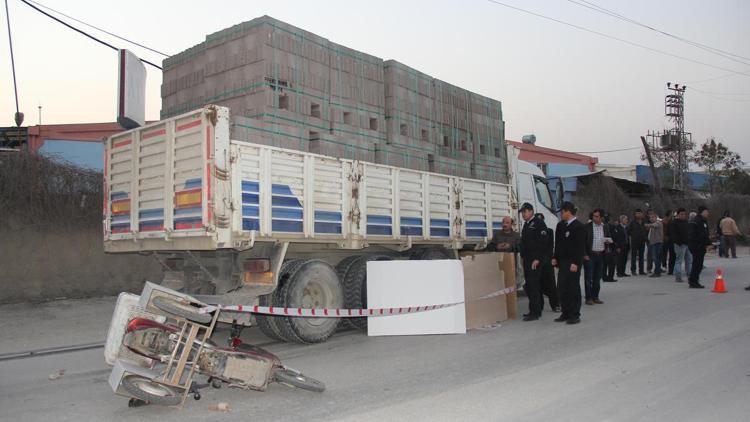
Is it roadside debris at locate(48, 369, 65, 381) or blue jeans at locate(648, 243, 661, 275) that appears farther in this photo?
blue jeans at locate(648, 243, 661, 275)

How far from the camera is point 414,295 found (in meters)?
7.87

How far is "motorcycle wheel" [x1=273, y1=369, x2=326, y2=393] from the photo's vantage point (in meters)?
4.85

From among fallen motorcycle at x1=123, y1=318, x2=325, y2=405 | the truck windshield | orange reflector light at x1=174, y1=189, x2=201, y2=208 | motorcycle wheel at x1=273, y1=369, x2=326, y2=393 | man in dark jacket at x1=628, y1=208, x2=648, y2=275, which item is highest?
the truck windshield

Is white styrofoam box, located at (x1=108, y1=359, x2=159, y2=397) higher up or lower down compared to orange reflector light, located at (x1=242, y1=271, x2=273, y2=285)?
lower down

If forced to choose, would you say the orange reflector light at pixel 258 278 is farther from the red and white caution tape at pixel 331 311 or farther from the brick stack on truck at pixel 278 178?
the red and white caution tape at pixel 331 311

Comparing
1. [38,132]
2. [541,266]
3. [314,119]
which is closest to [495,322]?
[541,266]

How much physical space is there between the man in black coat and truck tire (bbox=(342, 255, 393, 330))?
9.48ft

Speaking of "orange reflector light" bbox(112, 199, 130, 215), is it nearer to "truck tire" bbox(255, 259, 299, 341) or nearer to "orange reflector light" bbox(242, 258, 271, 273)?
"orange reflector light" bbox(242, 258, 271, 273)

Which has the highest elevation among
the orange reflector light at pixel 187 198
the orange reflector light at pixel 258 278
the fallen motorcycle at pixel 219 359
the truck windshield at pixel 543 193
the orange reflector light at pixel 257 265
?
the truck windshield at pixel 543 193

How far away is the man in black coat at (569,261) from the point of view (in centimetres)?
866

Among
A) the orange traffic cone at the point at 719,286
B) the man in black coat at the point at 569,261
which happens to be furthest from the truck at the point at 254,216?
the orange traffic cone at the point at 719,286

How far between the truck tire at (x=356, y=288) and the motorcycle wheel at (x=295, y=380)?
3108mm

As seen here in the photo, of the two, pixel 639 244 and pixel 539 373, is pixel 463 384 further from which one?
pixel 639 244

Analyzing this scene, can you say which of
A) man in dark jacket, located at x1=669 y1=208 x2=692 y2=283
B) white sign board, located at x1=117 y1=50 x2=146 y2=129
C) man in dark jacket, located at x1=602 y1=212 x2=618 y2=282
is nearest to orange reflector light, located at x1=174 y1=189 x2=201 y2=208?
white sign board, located at x1=117 y1=50 x2=146 y2=129
